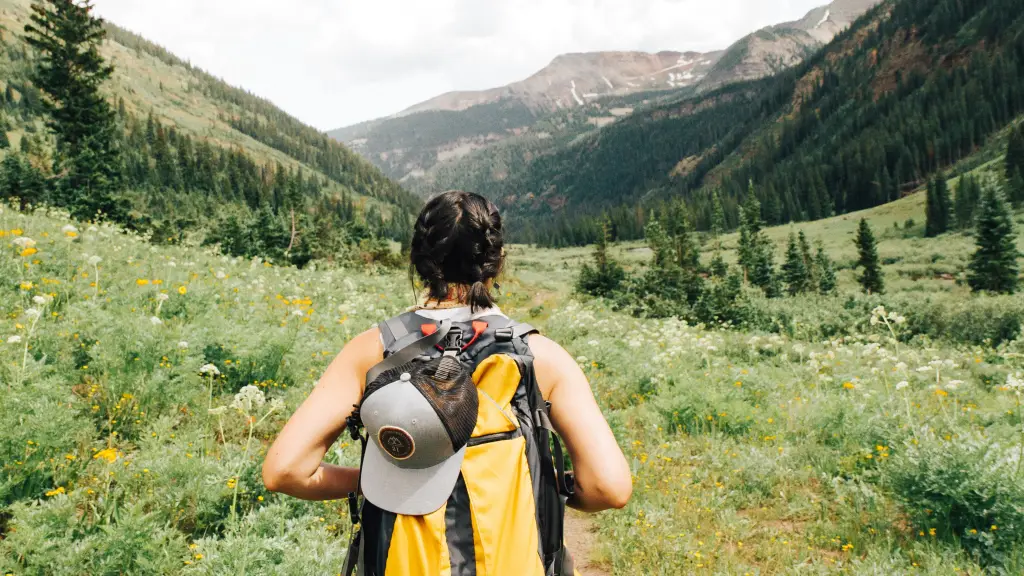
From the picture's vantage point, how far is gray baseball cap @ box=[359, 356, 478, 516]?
1.57 metres

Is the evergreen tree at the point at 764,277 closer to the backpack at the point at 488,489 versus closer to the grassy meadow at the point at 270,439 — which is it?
the grassy meadow at the point at 270,439

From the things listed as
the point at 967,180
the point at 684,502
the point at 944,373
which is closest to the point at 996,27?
the point at 967,180

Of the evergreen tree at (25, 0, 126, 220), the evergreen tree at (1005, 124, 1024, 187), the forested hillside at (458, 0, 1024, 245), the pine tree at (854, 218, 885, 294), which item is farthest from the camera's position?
the forested hillside at (458, 0, 1024, 245)

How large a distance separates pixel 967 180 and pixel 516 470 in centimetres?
10456

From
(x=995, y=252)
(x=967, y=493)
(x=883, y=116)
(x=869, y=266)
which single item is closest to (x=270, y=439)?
(x=967, y=493)

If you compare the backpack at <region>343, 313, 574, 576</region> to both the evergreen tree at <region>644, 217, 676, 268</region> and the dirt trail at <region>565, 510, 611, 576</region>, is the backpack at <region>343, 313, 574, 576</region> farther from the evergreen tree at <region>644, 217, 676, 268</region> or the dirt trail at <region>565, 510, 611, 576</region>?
the evergreen tree at <region>644, 217, 676, 268</region>

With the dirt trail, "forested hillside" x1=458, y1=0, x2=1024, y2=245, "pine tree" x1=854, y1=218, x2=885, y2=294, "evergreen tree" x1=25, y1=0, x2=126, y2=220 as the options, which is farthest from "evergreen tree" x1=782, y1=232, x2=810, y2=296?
"forested hillside" x1=458, y1=0, x2=1024, y2=245

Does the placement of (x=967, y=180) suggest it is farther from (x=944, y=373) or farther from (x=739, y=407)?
(x=739, y=407)

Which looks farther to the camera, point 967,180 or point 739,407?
point 967,180

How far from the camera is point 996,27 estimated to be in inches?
5468

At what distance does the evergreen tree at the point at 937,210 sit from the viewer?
238ft

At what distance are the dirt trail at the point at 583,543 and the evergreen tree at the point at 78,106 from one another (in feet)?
101

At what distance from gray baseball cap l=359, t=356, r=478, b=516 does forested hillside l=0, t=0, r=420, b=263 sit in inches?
619

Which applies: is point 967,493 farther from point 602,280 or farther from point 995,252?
point 995,252
